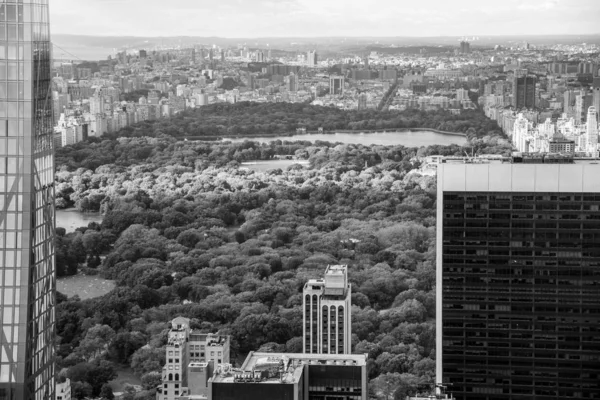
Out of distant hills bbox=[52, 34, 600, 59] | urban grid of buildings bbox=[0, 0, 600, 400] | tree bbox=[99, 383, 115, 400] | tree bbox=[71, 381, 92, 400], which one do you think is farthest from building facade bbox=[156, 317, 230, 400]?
distant hills bbox=[52, 34, 600, 59]

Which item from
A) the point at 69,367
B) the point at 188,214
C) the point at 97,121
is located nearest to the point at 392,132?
the point at 188,214

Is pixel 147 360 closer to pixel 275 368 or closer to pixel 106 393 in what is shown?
pixel 106 393

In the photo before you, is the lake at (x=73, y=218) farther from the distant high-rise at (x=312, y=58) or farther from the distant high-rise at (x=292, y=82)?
the distant high-rise at (x=312, y=58)

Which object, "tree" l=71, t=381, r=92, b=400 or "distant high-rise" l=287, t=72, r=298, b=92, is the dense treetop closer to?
"tree" l=71, t=381, r=92, b=400

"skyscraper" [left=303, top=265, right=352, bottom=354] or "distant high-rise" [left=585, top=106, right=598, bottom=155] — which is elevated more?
"distant high-rise" [left=585, top=106, right=598, bottom=155]

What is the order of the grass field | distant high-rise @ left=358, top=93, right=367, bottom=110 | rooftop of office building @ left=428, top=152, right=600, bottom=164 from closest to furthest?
rooftop of office building @ left=428, top=152, right=600, bottom=164 → the grass field → distant high-rise @ left=358, top=93, right=367, bottom=110

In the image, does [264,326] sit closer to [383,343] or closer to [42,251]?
[383,343]
